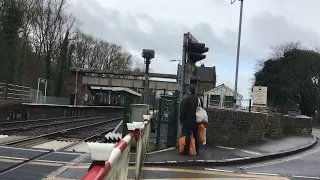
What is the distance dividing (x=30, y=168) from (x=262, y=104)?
2131 cm

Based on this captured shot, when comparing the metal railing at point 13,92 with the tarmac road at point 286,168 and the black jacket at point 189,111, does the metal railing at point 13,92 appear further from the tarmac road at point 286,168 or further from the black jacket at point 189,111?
the tarmac road at point 286,168

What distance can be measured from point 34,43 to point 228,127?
54.5 m

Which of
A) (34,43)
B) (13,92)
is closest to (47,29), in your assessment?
(34,43)

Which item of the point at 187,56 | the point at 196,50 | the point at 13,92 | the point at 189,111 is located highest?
the point at 196,50

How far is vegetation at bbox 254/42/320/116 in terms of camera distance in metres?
59.8

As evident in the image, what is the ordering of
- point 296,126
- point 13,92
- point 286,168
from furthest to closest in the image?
point 13,92
point 296,126
point 286,168

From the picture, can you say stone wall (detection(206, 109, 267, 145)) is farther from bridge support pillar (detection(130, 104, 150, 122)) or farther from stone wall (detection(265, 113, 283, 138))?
stone wall (detection(265, 113, 283, 138))

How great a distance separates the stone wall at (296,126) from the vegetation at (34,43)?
2901 centimetres

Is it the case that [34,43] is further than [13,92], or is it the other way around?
[34,43]

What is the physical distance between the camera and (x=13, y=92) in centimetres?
3431

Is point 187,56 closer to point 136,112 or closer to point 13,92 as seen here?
point 136,112

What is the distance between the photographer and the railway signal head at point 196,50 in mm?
12742

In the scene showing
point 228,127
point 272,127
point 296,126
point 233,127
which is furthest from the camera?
point 296,126

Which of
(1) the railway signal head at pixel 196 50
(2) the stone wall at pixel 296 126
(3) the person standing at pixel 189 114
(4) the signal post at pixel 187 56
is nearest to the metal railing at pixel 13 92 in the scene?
(2) the stone wall at pixel 296 126
